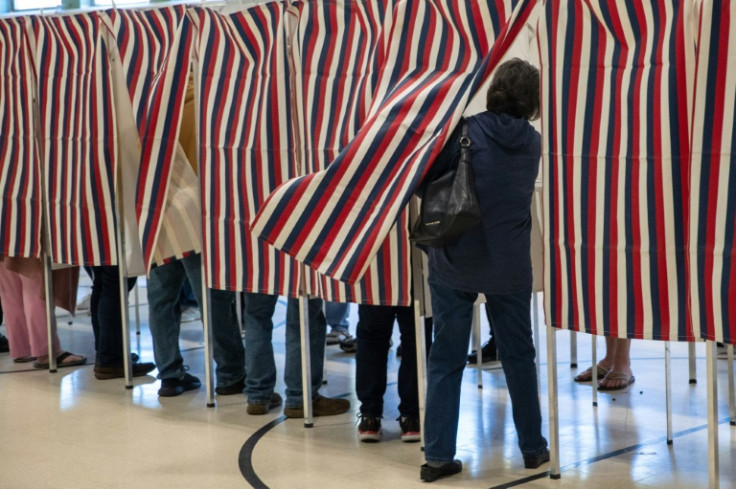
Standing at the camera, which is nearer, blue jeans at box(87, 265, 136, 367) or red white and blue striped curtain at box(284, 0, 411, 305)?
red white and blue striped curtain at box(284, 0, 411, 305)

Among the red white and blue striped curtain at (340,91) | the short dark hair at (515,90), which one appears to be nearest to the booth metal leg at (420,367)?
the red white and blue striped curtain at (340,91)

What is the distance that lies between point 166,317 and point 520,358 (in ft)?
7.43

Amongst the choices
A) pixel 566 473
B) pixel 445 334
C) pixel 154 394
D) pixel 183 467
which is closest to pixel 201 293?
pixel 154 394

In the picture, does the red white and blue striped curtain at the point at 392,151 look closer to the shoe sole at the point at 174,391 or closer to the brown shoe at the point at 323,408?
the brown shoe at the point at 323,408

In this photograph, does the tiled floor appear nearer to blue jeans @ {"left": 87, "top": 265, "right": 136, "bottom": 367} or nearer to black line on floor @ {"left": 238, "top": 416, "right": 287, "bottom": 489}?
black line on floor @ {"left": 238, "top": 416, "right": 287, "bottom": 489}

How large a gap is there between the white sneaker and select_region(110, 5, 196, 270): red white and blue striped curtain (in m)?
2.51

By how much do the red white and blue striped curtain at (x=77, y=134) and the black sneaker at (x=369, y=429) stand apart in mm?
1865

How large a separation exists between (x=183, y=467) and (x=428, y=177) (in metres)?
1.56

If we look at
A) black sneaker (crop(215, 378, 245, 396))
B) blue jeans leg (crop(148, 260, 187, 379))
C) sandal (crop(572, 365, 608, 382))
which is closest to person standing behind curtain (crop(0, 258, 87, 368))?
blue jeans leg (crop(148, 260, 187, 379))

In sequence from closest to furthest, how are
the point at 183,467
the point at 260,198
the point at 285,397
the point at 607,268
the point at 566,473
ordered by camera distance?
the point at 607,268 < the point at 566,473 < the point at 183,467 < the point at 260,198 < the point at 285,397

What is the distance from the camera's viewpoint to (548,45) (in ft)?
11.8

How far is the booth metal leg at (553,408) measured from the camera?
378 cm

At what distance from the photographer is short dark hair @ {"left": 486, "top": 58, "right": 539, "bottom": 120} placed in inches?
146

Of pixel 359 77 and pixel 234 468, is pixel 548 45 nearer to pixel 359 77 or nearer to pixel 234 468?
pixel 359 77
